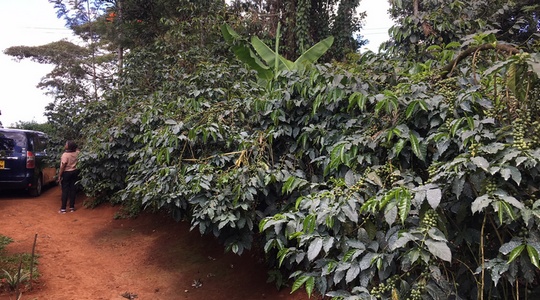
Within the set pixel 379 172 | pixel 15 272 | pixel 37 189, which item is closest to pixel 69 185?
pixel 37 189

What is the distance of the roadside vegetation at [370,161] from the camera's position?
2.13 m

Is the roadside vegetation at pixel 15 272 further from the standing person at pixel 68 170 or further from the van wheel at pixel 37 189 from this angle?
the van wheel at pixel 37 189

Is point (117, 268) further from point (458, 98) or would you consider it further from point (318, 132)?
point (458, 98)

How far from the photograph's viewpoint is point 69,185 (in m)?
8.08

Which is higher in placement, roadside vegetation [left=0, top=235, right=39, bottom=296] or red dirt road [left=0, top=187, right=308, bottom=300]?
roadside vegetation [left=0, top=235, right=39, bottom=296]

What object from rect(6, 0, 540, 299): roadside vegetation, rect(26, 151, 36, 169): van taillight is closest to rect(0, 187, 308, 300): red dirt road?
rect(6, 0, 540, 299): roadside vegetation

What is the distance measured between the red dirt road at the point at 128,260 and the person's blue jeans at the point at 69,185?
397 millimetres

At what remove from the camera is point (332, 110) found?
145 inches

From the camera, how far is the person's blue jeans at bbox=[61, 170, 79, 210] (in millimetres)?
7918

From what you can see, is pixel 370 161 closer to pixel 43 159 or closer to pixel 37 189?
pixel 37 189

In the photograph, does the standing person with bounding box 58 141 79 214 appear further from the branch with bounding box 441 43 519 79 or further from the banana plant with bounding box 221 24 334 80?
the branch with bounding box 441 43 519 79

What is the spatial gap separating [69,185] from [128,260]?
350 cm

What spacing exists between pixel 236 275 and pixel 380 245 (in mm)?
2654

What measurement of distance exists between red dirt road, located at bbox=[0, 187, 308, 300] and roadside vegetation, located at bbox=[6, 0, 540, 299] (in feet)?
1.63
